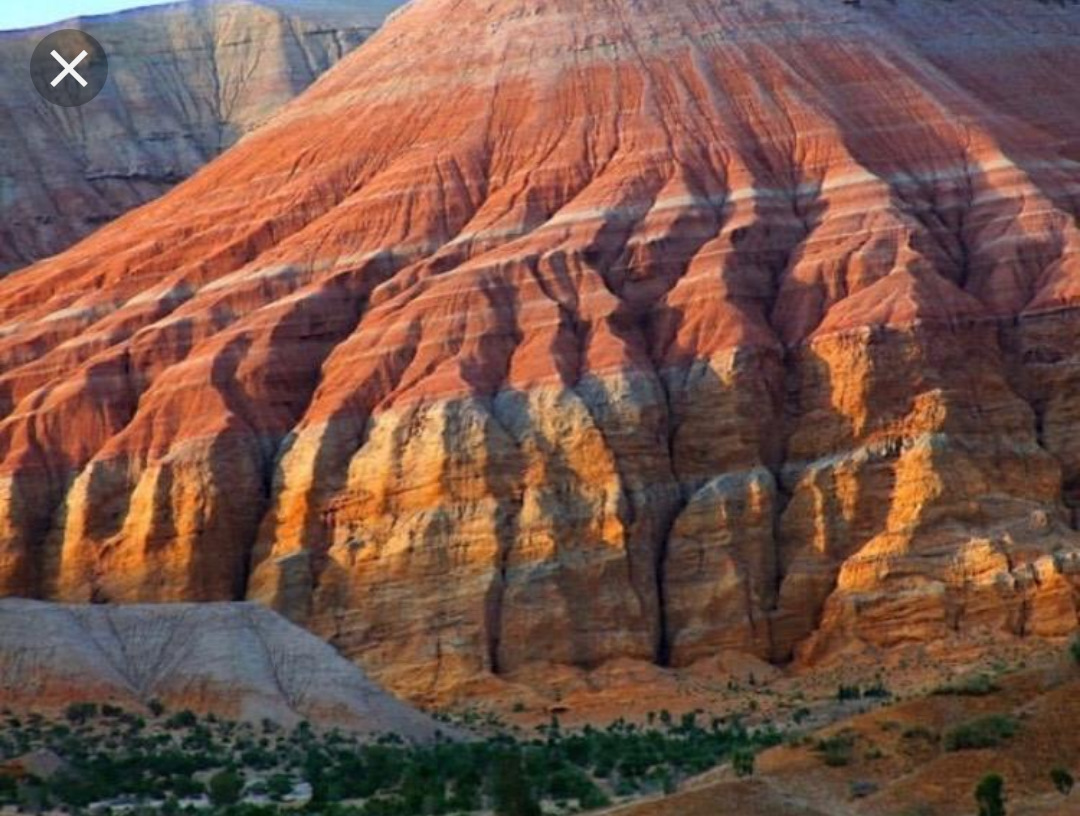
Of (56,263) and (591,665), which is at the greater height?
(56,263)

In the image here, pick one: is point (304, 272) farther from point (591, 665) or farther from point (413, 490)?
point (591, 665)

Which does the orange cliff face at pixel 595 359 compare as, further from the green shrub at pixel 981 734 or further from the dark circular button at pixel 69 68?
the dark circular button at pixel 69 68

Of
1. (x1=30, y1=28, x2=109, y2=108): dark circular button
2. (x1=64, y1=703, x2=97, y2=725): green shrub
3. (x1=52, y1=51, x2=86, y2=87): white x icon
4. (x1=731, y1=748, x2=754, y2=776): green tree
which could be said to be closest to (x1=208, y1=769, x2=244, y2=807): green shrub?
(x1=64, y1=703, x2=97, y2=725): green shrub

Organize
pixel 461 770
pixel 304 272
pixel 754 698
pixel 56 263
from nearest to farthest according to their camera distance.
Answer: pixel 461 770, pixel 754 698, pixel 304 272, pixel 56 263

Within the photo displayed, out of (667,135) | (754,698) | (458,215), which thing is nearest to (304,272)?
(458,215)

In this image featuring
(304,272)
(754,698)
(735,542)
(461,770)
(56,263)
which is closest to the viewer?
(461,770)

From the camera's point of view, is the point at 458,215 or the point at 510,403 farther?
the point at 458,215

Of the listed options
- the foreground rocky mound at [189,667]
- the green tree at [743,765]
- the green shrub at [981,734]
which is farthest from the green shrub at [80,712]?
the green shrub at [981,734]
